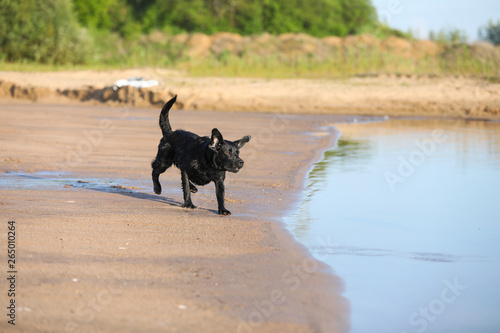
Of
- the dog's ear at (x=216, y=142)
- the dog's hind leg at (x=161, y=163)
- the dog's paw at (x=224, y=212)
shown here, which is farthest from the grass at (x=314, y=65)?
the dog's paw at (x=224, y=212)

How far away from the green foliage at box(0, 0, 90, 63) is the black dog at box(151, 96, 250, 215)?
3082cm

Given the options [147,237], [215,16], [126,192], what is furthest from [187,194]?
[215,16]

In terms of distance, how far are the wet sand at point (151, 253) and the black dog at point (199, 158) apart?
31 centimetres

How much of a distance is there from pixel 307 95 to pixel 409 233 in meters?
18.5

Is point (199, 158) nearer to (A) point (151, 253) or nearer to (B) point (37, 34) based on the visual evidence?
(A) point (151, 253)

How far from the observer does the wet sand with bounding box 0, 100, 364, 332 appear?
4.88 metres

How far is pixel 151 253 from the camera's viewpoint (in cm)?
636

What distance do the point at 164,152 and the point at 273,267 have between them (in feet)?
11.5

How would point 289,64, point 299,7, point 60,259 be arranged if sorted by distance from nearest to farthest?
point 60,259 → point 289,64 → point 299,7

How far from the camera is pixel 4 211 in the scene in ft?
25.6

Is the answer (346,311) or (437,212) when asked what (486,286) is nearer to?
(346,311)

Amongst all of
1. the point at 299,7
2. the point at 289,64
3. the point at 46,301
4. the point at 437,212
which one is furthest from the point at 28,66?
the point at 46,301

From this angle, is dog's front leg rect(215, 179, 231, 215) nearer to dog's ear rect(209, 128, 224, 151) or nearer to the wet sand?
the wet sand

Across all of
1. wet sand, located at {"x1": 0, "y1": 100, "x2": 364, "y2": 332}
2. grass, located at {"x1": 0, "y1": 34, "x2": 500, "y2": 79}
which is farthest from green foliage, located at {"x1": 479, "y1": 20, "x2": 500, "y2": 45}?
wet sand, located at {"x1": 0, "y1": 100, "x2": 364, "y2": 332}
